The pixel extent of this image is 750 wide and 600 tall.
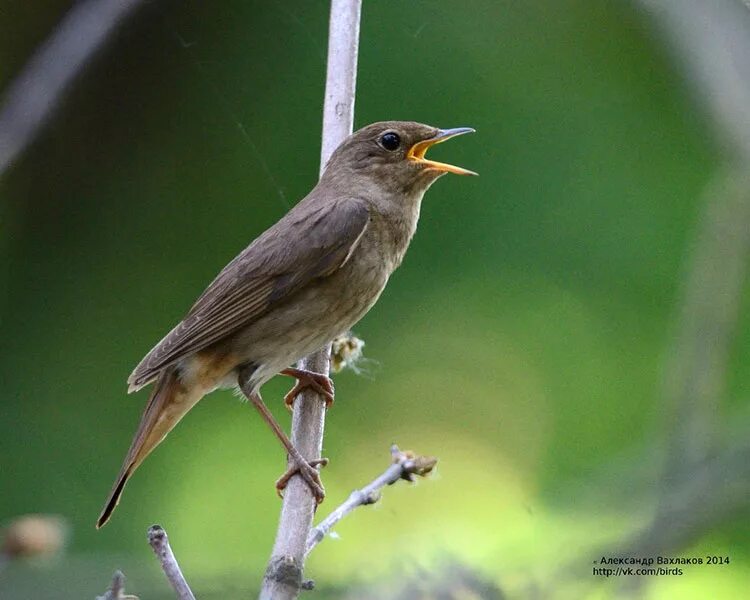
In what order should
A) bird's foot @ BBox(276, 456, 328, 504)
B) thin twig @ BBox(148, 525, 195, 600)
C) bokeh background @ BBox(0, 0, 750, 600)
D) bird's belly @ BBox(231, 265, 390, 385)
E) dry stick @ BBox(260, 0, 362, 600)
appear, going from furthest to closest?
1. bokeh background @ BBox(0, 0, 750, 600)
2. bird's belly @ BBox(231, 265, 390, 385)
3. bird's foot @ BBox(276, 456, 328, 504)
4. dry stick @ BBox(260, 0, 362, 600)
5. thin twig @ BBox(148, 525, 195, 600)

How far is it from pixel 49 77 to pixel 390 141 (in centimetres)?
157

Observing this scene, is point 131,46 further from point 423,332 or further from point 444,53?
point 423,332

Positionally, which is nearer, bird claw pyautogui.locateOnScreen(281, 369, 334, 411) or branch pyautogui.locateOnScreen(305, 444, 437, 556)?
branch pyautogui.locateOnScreen(305, 444, 437, 556)

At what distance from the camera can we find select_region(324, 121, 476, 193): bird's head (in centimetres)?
424

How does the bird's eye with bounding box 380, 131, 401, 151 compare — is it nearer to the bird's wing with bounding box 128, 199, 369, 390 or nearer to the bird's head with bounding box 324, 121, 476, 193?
the bird's head with bounding box 324, 121, 476, 193

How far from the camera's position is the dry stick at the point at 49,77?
288 cm

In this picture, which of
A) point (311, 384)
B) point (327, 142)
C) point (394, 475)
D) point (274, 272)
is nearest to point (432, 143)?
point (327, 142)

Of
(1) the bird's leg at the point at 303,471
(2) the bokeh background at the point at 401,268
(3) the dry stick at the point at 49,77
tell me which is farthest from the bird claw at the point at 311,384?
(3) the dry stick at the point at 49,77

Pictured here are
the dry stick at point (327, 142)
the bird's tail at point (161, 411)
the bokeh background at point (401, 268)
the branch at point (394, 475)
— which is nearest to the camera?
the branch at point (394, 475)

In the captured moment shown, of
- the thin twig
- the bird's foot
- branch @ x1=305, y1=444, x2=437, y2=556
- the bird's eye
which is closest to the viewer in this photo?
the thin twig

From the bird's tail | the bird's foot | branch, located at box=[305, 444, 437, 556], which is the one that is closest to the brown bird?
the bird's tail

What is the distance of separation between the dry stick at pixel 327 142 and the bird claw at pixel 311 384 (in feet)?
0.11

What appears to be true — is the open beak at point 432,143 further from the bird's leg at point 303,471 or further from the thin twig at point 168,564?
the thin twig at point 168,564

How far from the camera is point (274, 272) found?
13.0ft
